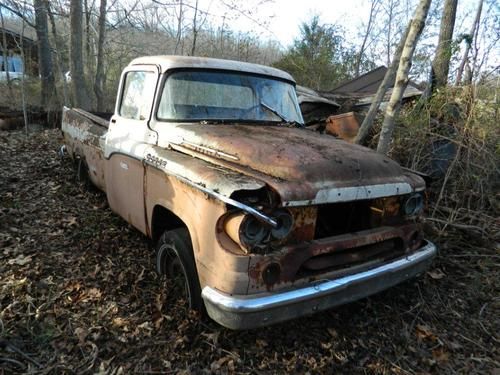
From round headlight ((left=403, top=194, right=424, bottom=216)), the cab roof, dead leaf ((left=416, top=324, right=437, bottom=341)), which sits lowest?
dead leaf ((left=416, top=324, right=437, bottom=341))

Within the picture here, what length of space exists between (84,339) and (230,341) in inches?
39.8

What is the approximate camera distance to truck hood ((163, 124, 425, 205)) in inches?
99.3

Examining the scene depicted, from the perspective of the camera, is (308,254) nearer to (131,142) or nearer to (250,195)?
(250,195)

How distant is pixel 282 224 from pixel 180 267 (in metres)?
1.06

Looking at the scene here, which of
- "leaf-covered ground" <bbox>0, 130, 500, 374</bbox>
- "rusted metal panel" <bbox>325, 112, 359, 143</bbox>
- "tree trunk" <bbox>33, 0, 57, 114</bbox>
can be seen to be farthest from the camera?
"tree trunk" <bbox>33, 0, 57, 114</bbox>

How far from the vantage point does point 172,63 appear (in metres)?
3.59

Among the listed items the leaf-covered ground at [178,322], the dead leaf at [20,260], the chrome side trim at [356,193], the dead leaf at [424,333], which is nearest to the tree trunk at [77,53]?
the leaf-covered ground at [178,322]

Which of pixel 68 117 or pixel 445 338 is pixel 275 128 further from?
pixel 68 117

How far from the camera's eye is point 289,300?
2.31 meters

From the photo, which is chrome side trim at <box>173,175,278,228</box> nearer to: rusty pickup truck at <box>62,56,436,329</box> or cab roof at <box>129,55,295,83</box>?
rusty pickup truck at <box>62,56,436,329</box>

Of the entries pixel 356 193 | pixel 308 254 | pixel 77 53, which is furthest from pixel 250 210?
pixel 77 53

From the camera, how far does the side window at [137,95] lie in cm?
366

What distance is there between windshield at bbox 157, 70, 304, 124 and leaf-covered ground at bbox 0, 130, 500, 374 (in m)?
A: 1.49

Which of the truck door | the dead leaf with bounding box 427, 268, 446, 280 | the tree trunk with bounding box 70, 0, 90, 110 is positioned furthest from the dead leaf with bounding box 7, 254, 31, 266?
the tree trunk with bounding box 70, 0, 90, 110
